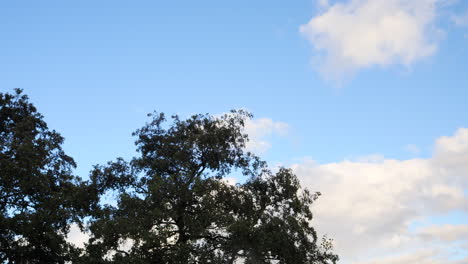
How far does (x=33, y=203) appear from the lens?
38094mm

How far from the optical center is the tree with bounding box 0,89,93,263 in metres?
35.6

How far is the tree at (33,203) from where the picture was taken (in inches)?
1400

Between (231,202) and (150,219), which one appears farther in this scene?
(231,202)

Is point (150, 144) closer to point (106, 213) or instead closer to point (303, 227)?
point (106, 213)

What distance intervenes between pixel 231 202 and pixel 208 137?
6.14 meters

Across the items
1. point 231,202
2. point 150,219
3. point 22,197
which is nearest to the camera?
point 150,219

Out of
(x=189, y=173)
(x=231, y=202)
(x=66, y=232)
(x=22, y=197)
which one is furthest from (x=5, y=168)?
(x=231, y=202)

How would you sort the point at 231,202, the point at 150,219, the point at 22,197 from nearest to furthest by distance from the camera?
the point at 150,219 → the point at 231,202 → the point at 22,197

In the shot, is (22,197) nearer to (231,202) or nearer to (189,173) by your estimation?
(189,173)

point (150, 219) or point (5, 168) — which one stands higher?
point (5, 168)

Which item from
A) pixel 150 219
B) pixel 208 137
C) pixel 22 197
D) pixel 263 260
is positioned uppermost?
pixel 208 137

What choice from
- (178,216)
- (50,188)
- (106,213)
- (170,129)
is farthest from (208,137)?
(50,188)

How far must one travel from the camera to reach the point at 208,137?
38.6 meters

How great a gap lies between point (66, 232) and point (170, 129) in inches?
459
